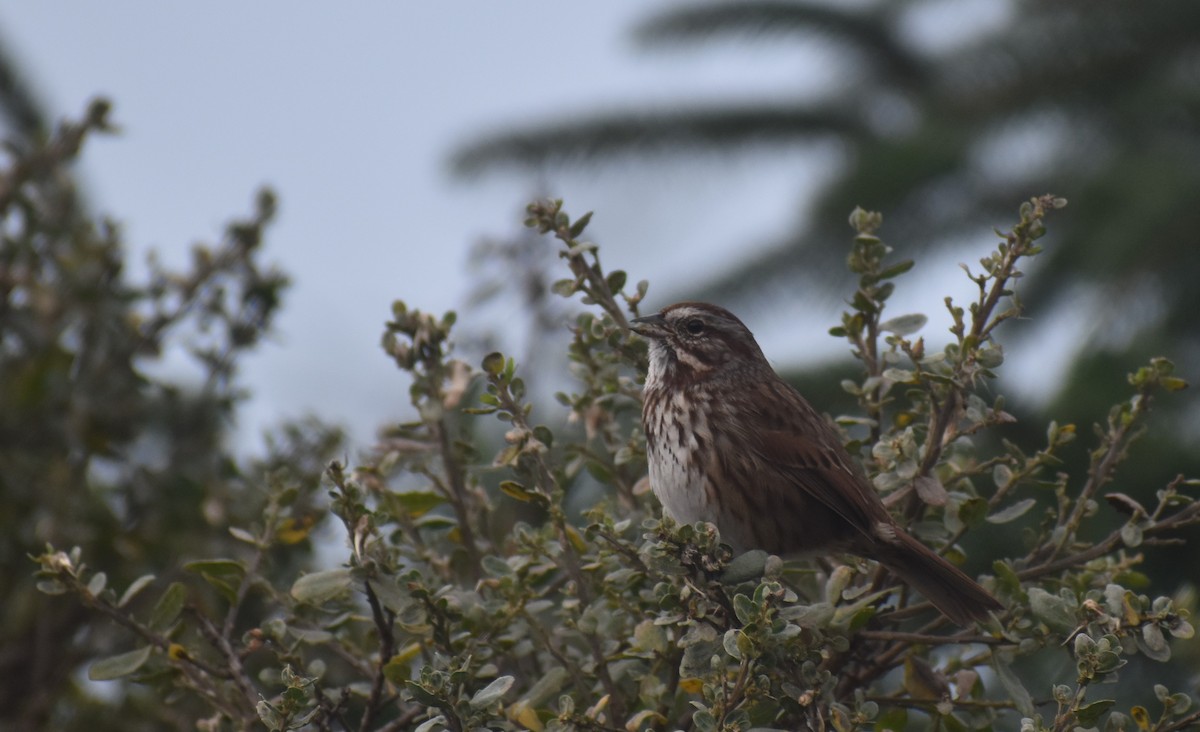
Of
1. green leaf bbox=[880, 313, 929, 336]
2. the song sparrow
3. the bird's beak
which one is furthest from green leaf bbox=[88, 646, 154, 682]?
green leaf bbox=[880, 313, 929, 336]

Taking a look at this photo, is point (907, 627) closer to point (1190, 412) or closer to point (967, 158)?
point (1190, 412)

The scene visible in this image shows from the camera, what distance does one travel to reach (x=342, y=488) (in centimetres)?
300

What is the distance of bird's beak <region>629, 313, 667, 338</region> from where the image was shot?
13.7ft

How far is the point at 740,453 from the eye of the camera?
4230 mm

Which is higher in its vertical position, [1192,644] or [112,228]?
[112,228]

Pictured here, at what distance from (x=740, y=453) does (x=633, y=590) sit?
0.99 m

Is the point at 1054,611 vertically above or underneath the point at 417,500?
underneath

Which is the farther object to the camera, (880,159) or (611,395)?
(880,159)

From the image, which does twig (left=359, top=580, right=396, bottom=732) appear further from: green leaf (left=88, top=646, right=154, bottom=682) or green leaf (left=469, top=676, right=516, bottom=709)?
green leaf (left=88, top=646, right=154, bottom=682)

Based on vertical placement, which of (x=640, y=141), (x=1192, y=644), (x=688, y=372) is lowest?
(x=1192, y=644)

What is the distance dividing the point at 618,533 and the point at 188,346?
2181 millimetres

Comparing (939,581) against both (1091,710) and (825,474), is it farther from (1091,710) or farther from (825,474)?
(825,474)

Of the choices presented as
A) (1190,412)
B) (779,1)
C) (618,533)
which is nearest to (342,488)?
(618,533)

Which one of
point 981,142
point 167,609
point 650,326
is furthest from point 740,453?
point 981,142
